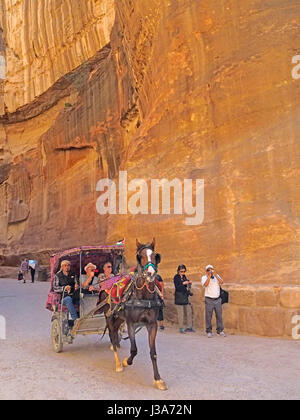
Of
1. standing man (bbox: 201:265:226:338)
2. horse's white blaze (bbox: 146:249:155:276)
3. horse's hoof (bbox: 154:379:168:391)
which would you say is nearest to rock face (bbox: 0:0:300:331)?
standing man (bbox: 201:265:226:338)

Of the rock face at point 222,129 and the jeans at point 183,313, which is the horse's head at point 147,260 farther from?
the jeans at point 183,313

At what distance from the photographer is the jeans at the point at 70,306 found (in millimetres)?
7656

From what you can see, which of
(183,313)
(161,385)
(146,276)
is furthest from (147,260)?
(183,313)

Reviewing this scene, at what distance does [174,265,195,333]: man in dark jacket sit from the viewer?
31.0 feet

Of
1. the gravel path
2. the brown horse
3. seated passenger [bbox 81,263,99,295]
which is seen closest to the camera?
the gravel path

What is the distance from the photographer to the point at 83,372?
613cm

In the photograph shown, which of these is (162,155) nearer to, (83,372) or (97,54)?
(83,372)

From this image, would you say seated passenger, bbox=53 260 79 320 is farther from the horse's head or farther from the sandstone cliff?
the sandstone cliff

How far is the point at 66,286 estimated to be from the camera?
25.7ft

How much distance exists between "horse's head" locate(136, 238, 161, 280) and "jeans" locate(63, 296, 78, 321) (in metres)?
2.47


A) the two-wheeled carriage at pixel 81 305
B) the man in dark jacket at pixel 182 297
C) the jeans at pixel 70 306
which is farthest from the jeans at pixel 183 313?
the jeans at pixel 70 306

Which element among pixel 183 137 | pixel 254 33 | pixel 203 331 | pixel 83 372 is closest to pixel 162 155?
pixel 183 137

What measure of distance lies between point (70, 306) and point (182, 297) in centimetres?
286

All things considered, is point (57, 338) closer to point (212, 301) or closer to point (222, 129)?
point (212, 301)
